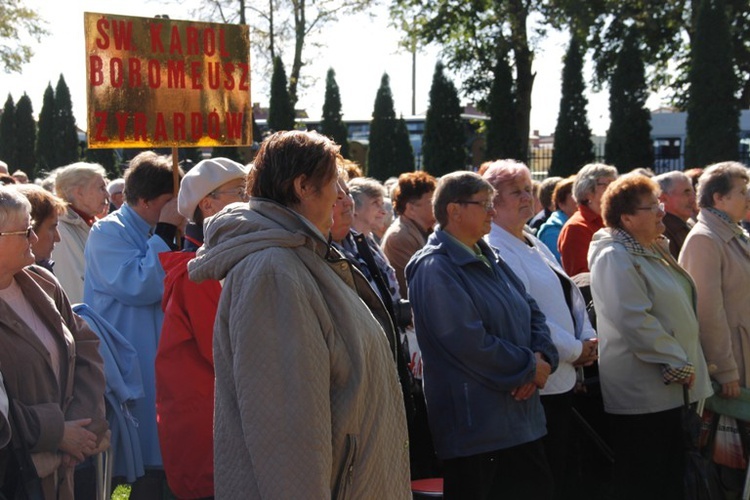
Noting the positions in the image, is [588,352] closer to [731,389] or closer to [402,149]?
[731,389]

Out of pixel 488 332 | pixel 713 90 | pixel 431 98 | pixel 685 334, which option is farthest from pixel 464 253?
pixel 431 98

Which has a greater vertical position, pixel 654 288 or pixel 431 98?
pixel 431 98

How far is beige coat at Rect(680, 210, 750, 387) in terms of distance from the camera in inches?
215

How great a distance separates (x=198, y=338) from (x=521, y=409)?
1498mm

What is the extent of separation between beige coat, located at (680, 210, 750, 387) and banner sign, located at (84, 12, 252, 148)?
2.81 metres

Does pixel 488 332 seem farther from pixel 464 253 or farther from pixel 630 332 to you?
pixel 630 332

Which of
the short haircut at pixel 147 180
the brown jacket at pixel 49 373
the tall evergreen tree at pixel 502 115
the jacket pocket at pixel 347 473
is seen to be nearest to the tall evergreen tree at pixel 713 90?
the tall evergreen tree at pixel 502 115

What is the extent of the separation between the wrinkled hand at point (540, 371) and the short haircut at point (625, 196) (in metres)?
1.35

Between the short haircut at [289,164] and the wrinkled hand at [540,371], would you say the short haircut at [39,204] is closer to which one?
the short haircut at [289,164]

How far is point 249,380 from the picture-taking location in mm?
2424

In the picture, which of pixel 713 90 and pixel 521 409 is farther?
pixel 713 90

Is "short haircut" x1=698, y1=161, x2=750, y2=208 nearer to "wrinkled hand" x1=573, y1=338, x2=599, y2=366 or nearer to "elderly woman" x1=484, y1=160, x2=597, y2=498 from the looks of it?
"elderly woman" x1=484, y1=160, x2=597, y2=498

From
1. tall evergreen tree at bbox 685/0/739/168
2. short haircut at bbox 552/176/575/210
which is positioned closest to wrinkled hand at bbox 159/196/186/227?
short haircut at bbox 552/176/575/210

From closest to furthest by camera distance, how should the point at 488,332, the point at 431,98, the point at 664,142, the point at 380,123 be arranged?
the point at 488,332
the point at 431,98
the point at 380,123
the point at 664,142
